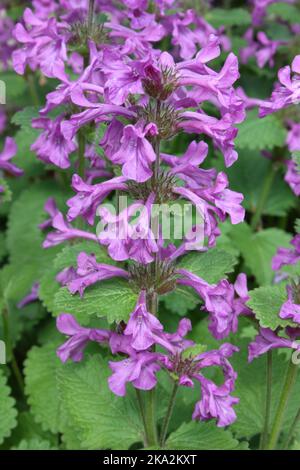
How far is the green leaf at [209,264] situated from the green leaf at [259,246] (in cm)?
120

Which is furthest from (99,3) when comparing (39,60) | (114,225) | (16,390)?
(16,390)

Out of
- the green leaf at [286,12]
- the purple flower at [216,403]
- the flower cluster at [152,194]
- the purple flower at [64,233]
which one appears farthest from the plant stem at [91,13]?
the green leaf at [286,12]

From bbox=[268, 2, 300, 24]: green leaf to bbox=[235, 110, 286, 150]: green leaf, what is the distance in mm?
999

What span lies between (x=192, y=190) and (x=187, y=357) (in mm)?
485

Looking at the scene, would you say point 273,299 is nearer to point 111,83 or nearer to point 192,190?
point 192,190

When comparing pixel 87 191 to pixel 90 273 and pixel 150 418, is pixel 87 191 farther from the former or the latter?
pixel 150 418

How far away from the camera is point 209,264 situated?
79.2 inches

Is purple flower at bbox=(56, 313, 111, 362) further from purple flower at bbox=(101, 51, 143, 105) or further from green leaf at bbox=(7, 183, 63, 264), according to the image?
green leaf at bbox=(7, 183, 63, 264)

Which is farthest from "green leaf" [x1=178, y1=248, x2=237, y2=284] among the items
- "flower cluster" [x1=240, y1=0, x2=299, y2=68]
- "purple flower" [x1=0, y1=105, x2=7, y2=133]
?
"purple flower" [x1=0, y1=105, x2=7, y2=133]

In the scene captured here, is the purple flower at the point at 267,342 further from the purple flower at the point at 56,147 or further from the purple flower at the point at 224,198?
the purple flower at the point at 56,147

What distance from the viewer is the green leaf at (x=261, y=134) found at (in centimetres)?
333

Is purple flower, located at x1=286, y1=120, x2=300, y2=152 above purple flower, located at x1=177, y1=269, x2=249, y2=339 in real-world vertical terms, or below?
below

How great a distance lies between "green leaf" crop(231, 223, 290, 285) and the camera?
10.7 feet

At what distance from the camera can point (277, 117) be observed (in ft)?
11.6
